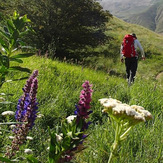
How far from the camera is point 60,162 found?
0.96 metres

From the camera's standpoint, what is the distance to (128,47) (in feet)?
28.6

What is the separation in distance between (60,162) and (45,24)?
41.9 ft

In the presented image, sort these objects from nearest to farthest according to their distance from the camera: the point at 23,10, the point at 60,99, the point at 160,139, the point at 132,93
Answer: the point at 160,139
the point at 60,99
the point at 132,93
the point at 23,10

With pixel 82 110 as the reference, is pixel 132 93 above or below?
below

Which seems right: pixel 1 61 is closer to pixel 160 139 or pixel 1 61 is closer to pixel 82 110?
pixel 82 110

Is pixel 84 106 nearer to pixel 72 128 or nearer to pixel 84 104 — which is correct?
pixel 84 104

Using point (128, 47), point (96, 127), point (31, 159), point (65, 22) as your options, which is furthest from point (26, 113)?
point (65, 22)

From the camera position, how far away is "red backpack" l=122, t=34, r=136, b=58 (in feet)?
28.3

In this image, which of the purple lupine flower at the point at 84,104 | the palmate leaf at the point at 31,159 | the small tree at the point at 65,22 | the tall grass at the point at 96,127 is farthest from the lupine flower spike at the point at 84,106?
the small tree at the point at 65,22

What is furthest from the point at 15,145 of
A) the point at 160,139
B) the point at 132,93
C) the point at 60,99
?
the point at 132,93

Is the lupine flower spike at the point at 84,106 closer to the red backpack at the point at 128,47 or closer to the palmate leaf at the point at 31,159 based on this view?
the palmate leaf at the point at 31,159

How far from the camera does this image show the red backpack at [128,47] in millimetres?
8641

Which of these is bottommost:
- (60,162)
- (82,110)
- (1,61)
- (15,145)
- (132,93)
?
(132,93)

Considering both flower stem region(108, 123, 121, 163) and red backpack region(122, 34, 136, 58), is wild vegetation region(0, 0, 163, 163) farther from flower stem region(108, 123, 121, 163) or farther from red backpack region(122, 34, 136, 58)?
red backpack region(122, 34, 136, 58)
